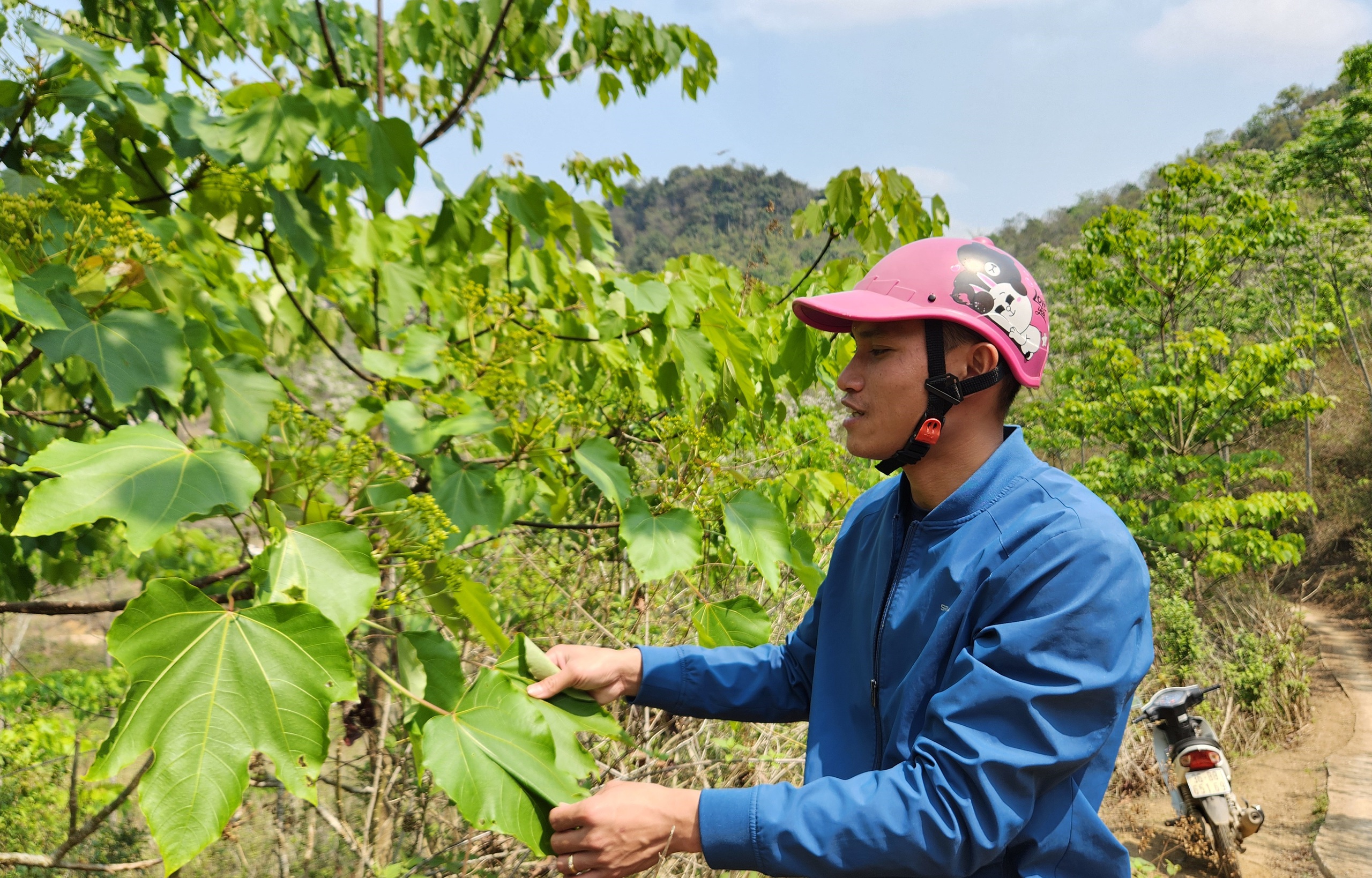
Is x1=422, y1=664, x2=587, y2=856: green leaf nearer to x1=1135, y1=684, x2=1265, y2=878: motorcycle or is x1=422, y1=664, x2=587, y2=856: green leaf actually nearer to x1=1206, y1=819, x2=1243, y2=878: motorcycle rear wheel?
x1=1135, y1=684, x2=1265, y2=878: motorcycle

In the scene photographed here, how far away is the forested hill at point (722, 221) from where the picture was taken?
12.7 ft

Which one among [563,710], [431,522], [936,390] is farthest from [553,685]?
[936,390]

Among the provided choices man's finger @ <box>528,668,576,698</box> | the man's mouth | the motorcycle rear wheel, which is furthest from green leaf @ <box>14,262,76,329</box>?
the motorcycle rear wheel

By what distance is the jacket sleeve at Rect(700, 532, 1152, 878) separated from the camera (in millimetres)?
1204

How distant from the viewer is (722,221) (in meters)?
15.7

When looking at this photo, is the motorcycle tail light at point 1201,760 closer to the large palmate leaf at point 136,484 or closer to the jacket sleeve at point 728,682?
the jacket sleeve at point 728,682

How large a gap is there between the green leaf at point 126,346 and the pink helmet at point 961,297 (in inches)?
44.5

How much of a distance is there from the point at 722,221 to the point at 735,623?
1420 centimetres

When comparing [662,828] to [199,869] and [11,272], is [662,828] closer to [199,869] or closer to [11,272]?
[11,272]

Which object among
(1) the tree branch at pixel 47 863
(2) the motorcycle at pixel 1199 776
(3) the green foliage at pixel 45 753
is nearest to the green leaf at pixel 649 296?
(1) the tree branch at pixel 47 863

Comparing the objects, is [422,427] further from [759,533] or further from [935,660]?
[935,660]

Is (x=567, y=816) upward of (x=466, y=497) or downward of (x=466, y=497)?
downward

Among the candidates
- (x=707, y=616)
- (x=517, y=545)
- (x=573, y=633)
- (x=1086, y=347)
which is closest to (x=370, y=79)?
(x=517, y=545)

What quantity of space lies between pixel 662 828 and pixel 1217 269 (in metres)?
10.9
